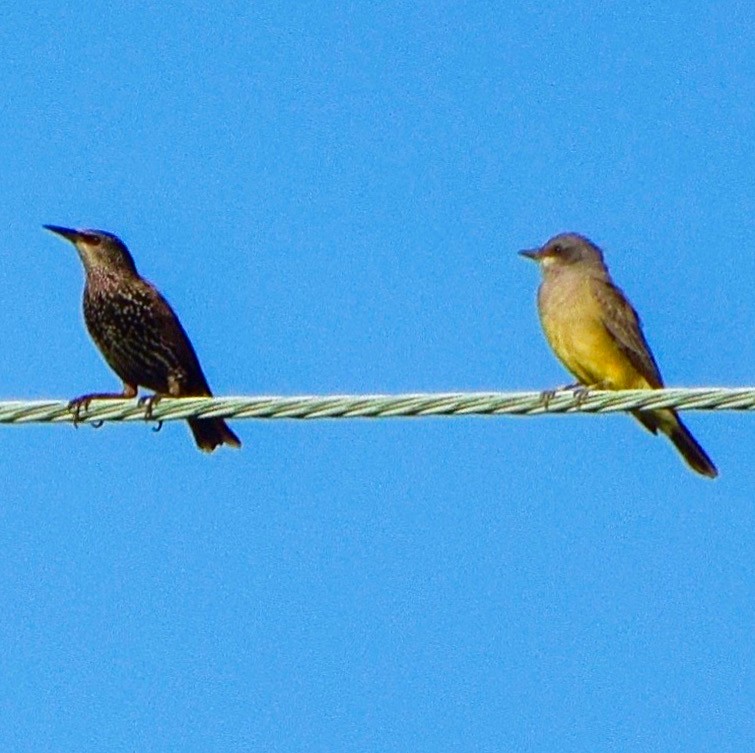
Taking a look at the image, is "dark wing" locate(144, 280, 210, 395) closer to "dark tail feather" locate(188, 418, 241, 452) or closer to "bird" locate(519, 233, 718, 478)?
"dark tail feather" locate(188, 418, 241, 452)

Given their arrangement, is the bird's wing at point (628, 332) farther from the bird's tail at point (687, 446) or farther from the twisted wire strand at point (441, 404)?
the twisted wire strand at point (441, 404)

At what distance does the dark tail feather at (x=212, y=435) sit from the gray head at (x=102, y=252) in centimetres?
127

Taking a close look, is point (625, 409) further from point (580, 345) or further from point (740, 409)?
point (580, 345)

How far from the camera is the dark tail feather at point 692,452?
11047 millimetres

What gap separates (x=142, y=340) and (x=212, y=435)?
30.1 inches

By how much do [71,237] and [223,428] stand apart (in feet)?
6.49

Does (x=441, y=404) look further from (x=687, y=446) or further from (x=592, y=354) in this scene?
(x=592, y=354)

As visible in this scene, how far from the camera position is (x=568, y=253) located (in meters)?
12.6

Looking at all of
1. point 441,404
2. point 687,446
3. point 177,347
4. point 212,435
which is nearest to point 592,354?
point 687,446

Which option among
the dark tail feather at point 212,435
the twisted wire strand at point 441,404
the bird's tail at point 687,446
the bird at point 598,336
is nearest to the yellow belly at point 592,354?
the bird at point 598,336

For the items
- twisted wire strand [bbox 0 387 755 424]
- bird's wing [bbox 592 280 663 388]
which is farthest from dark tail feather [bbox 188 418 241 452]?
twisted wire strand [bbox 0 387 755 424]

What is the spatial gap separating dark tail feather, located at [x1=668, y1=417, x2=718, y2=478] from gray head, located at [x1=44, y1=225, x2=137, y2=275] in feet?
11.8

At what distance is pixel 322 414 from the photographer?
→ 7.22 metres

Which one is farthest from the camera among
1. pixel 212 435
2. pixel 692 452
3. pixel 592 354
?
pixel 592 354
